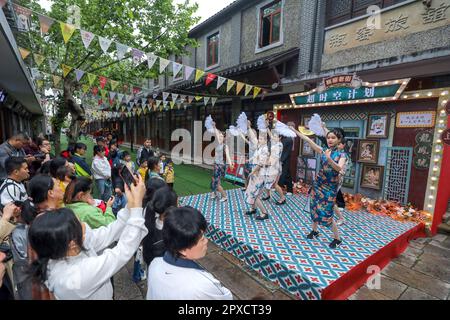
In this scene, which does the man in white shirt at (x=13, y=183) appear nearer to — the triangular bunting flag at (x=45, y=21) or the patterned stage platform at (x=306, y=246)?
the triangular bunting flag at (x=45, y=21)

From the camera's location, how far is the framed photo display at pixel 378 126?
5.47 m

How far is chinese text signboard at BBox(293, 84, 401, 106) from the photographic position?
5113 mm

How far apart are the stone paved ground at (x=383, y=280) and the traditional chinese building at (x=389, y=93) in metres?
1.55

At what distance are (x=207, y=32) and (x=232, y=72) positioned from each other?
6.35 meters

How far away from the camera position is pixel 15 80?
7.18 metres

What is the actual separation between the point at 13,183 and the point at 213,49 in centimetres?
1171

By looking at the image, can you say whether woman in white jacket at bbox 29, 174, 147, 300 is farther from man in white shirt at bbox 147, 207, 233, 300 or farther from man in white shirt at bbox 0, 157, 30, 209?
man in white shirt at bbox 0, 157, 30, 209

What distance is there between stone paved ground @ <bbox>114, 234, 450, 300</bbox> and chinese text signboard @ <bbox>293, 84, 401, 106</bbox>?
3.33m

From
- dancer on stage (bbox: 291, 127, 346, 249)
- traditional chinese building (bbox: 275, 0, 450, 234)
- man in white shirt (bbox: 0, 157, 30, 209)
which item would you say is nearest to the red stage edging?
dancer on stage (bbox: 291, 127, 346, 249)

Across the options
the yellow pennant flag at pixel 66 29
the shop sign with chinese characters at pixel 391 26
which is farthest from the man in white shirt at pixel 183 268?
the shop sign with chinese characters at pixel 391 26

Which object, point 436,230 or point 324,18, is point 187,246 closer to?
point 436,230

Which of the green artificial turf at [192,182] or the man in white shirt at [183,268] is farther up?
the man in white shirt at [183,268]

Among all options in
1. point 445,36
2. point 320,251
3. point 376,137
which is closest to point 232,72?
point 376,137

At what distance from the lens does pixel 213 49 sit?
12539 millimetres
